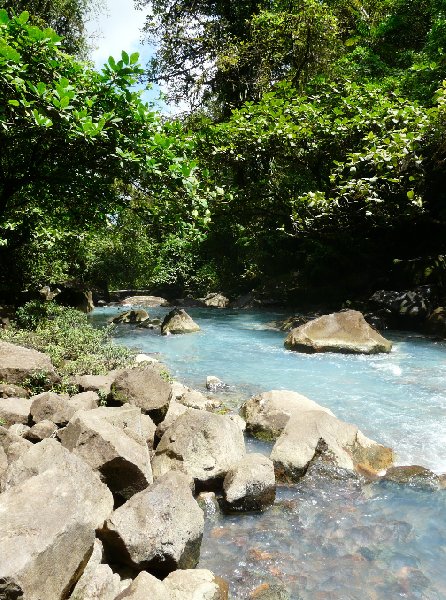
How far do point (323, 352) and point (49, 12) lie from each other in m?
19.8

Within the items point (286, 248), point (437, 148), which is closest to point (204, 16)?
point (286, 248)

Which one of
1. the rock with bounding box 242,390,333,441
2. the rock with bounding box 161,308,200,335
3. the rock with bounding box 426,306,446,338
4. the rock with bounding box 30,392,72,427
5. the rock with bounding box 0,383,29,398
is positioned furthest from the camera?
the rock with bounding box 161,308,200,335

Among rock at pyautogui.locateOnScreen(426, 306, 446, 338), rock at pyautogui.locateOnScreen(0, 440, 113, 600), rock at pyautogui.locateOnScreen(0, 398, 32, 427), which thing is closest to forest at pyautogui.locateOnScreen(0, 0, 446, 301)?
rock at pyautogui.locateOnScreen(426, 306, 446, 338)

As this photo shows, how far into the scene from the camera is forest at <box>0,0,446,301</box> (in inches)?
270

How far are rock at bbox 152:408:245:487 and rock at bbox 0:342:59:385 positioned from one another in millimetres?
2370

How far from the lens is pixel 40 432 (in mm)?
4691

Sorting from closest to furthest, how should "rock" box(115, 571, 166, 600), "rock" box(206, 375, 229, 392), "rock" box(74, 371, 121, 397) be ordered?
1. "rock" box(115, 571, 166, 600)
2. "rock" box(74, 371, 121, 397)
3. "rock" box(206, 375, 229, 392)

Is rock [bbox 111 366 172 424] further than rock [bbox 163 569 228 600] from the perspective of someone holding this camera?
Yes

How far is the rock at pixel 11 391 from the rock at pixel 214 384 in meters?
3.48

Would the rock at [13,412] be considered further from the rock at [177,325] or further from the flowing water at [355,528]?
the rock at [177,325]

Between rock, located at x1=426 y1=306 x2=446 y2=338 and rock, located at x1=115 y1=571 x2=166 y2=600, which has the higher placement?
rock, located at x1=426 y1=306 x2=446 y2=338

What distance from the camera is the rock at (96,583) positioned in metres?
2.96

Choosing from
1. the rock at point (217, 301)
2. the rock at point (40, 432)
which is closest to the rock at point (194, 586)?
the rock at point (40, 432)

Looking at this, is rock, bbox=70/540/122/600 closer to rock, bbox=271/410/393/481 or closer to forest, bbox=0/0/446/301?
rock, bbox=271/410/393/481
